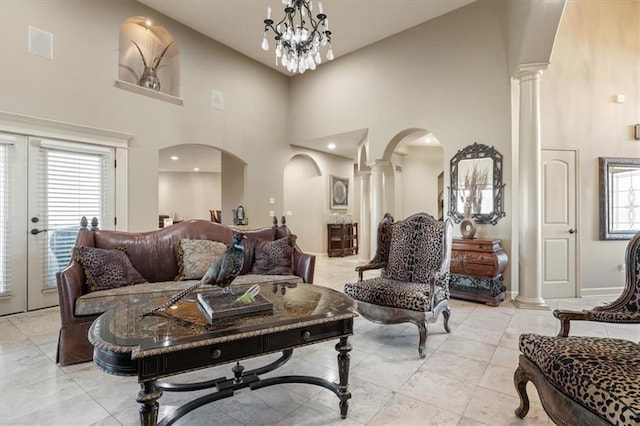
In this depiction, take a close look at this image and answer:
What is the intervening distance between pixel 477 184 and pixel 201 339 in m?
4.32

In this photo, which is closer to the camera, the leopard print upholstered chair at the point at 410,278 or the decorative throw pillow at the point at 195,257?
the leopard print upholstered chair at the point at 410,278

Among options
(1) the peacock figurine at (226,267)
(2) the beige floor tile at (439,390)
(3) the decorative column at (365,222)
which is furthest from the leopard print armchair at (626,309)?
(3) the decorative column at (365,222)

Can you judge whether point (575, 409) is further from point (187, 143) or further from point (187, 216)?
point (187, 216)

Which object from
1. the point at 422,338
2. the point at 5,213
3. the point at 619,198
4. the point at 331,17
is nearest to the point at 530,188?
the point at 619,198

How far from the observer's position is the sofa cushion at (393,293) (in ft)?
8.44

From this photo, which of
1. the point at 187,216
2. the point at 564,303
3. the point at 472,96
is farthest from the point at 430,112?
the point at 187,216

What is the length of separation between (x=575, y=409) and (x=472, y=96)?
4.34m

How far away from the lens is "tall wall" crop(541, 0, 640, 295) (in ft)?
14.4

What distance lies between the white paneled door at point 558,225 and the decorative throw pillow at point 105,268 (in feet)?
16.8

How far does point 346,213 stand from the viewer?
9.13 meters

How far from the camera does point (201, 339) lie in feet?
4.51

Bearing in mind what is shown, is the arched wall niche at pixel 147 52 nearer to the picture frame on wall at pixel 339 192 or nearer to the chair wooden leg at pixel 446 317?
the picture frame on wall at pixel 339 192

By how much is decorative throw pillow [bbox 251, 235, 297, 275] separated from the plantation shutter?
2.44 m

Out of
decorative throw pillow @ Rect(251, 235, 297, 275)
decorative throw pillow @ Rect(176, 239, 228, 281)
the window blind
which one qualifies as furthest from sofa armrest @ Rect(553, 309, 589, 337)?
the window blind
